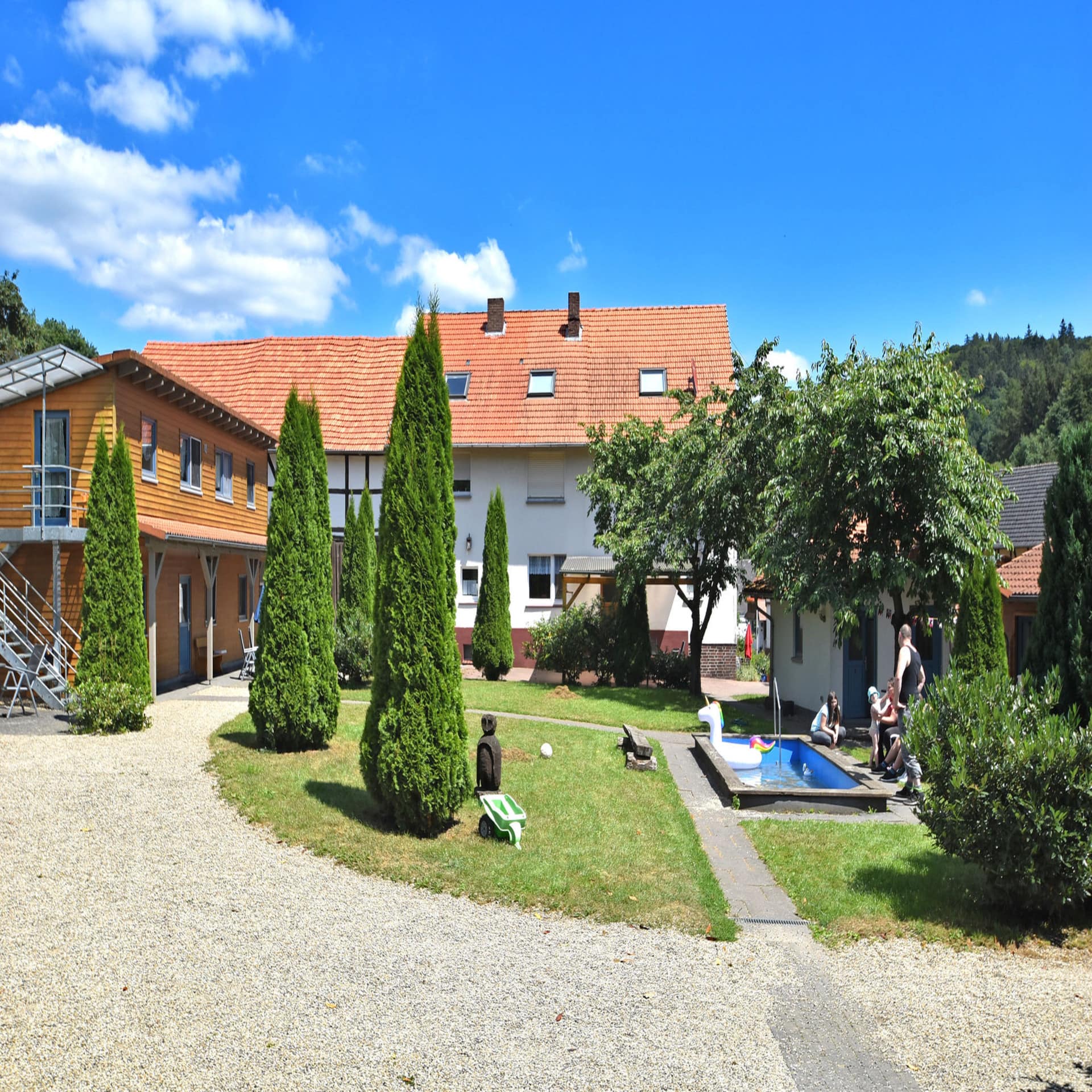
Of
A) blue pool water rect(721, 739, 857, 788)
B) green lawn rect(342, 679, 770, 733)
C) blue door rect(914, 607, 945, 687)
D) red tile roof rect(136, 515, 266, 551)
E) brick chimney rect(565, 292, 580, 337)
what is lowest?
blue pool water rect(721, 739, 857, 788)

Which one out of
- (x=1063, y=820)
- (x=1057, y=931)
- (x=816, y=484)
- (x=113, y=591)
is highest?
(x=816, y=484)

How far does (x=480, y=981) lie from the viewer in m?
5.48

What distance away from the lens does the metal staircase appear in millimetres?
14570

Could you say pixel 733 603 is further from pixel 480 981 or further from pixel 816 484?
pixel 480 981

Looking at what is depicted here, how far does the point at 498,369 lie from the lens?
3052 centimetres

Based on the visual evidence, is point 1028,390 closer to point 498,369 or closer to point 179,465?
point 498,369

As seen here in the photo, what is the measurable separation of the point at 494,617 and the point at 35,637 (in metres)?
11.0

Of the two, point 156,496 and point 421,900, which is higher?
point 156,496

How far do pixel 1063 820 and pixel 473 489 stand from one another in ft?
75.6

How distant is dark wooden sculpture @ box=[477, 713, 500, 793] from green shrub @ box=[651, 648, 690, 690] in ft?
47.0

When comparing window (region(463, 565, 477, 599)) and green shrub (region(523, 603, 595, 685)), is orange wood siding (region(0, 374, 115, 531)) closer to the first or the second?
green shrub (region(523, 603, 595, 685))

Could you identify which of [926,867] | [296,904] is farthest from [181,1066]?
[926,867]

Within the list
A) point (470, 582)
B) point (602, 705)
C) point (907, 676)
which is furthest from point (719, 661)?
point (907, 676)

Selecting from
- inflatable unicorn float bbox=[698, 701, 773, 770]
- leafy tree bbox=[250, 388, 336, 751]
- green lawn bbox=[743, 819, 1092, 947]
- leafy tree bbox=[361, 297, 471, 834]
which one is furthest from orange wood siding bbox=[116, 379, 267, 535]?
green lawn bbox=[743, 819, 1092, 947]
